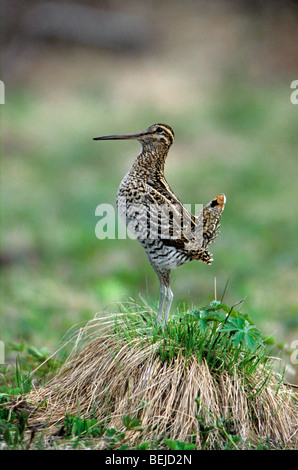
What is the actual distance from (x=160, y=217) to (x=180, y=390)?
1.15 m

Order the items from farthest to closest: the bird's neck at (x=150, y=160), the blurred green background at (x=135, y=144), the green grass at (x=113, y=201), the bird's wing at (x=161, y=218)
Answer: the blurred green background at (x=135, y=144), the green grass at (x=113, y=201), the bird's neck at (x=150, y=160), the bird's wing at (x=161, y=218)

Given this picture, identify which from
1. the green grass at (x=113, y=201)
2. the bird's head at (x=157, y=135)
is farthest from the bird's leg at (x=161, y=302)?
the green grass at (x=113, y=201)

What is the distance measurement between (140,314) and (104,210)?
6292 millimetres

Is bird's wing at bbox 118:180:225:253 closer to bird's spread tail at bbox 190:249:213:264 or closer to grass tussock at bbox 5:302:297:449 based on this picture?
bird's spread tail at bbox 190:249:213:264

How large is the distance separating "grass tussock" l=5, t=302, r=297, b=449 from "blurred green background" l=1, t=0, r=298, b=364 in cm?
79

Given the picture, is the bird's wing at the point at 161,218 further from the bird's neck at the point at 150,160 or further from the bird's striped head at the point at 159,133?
the bird's striped head at the point at 159,133

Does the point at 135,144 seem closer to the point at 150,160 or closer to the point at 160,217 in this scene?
the point at 150,160

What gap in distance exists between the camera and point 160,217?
4.73 meters

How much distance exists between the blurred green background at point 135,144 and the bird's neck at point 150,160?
99 cm

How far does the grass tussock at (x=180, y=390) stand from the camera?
165 inches

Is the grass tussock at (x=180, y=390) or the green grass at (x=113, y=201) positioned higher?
the green grass at (x=113, y=201)

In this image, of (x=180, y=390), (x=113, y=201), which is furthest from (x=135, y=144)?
(x=180, y=390)

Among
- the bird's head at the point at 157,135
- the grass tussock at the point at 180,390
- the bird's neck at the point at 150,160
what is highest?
the bird's head at the point at 157,135
